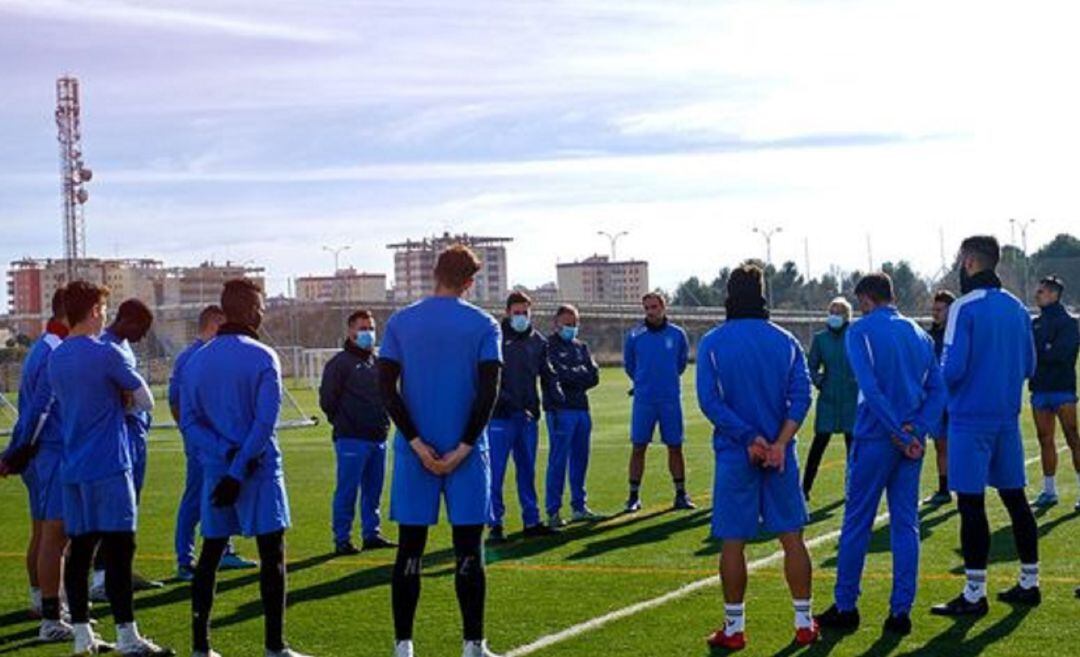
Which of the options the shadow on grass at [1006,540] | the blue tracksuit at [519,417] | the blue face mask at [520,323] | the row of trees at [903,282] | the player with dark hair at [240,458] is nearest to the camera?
the player with dark hair at [240,458]

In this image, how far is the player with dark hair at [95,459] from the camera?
916cm

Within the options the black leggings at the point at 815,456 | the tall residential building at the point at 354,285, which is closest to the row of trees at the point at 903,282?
the tall residential building at the point at 354,285

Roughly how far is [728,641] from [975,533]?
200 cm

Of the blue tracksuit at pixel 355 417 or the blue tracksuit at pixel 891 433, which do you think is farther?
the blue tracksuit at pixel 355 417

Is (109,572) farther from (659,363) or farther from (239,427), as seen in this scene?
(659,363)

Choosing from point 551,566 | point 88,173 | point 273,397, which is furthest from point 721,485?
point 88,173

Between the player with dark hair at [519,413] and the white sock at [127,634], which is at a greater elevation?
the player with dark hair at [519,413]

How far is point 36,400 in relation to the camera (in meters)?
10.0

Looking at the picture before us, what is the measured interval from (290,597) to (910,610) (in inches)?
174

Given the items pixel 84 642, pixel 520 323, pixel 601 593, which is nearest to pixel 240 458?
pixel 84 642

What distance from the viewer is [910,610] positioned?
9.72 meters

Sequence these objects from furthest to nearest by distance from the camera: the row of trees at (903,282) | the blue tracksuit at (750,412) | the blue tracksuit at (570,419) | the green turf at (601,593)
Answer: the row of trees at (903,282) → the blue tracksuit at (570,419) → the green turf at (601,593) → the blue tracksuit at (750,412)

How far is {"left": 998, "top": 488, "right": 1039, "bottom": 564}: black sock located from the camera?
33.3 feet

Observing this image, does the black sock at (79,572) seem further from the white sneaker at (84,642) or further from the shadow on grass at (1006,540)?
the shadow on grass at (1006,540)
